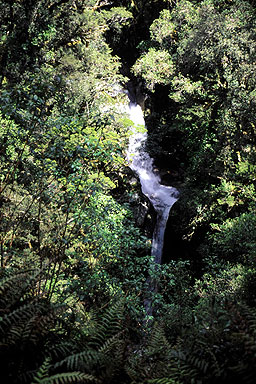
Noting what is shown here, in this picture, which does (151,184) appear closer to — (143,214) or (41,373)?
(143,214)

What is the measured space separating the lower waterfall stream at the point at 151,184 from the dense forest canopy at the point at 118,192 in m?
0.53

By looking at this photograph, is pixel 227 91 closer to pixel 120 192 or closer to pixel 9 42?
pixel 120 192

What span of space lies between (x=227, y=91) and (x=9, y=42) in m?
9.18

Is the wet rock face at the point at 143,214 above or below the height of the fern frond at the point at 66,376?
above

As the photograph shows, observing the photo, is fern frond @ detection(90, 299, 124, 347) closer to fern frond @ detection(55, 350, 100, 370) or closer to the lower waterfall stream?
fern frond @ detection(55, 350, 100, 370)

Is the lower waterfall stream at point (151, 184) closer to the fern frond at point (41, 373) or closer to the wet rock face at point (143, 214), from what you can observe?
the wet rock face at point (143, 214)

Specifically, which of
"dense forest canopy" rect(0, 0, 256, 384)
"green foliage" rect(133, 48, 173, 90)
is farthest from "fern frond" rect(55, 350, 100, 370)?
"green foliage" rect(133, 48, 173, 90)

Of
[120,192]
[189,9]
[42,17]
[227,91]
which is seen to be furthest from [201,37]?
[120,192]

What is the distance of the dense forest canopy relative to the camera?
1.67 meters

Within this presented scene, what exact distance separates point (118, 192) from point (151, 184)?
5373mm

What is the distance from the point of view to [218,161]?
10422 mm

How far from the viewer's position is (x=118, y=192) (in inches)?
452

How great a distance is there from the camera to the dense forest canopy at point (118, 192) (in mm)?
1674

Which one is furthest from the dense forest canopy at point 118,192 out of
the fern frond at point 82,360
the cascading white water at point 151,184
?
the cascading white water at point 151,184
